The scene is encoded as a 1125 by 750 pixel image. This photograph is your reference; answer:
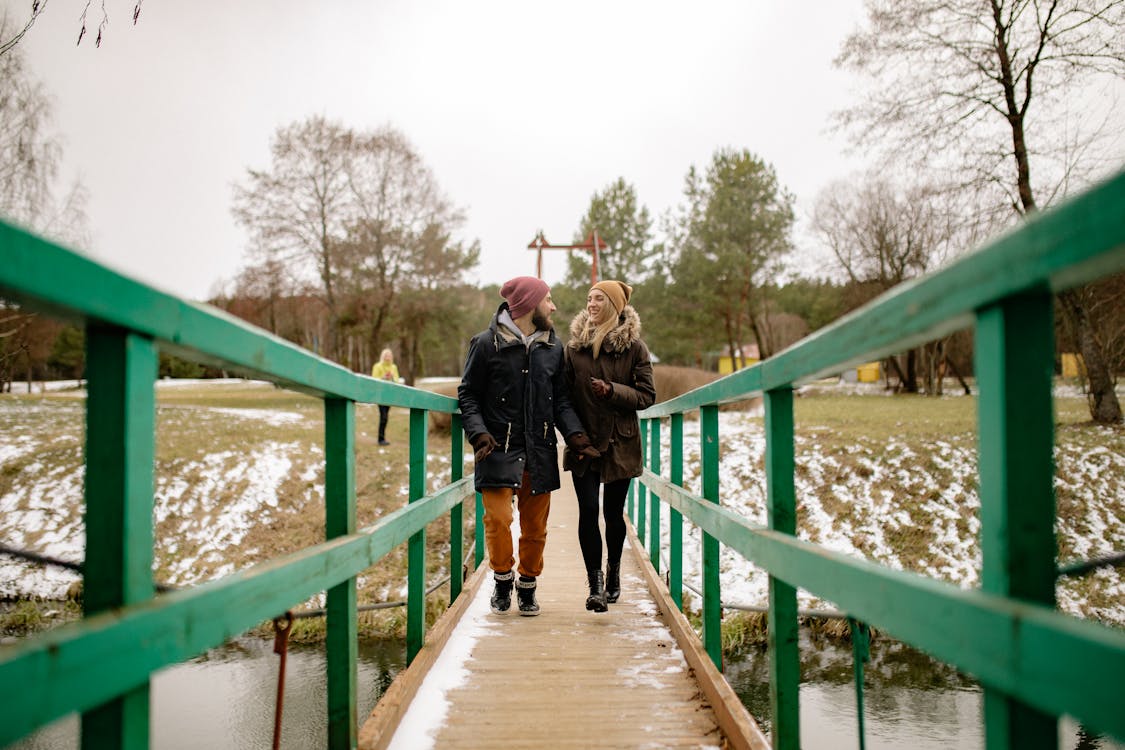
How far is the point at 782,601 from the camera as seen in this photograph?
2111mm

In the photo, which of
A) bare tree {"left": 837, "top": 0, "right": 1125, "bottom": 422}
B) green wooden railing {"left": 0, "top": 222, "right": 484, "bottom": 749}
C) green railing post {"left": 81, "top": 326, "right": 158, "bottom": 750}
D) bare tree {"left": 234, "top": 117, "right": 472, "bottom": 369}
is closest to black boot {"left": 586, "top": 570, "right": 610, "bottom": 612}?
green wooden railing {"left": 0, "top": 222, "right": 484, "bottom": 749}

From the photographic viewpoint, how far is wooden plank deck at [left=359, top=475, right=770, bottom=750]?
2516mm

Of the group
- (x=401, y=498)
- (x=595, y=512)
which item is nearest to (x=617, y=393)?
(x=595, y=512)

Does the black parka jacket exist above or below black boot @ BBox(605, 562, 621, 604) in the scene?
above

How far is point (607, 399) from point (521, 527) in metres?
0.81

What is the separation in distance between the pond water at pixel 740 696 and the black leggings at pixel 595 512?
10.0 ft

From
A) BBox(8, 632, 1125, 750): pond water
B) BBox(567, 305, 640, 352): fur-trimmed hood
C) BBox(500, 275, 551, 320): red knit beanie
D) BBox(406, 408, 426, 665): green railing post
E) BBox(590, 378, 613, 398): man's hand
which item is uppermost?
BBox(500, 275, 551, 320): red knit beanie

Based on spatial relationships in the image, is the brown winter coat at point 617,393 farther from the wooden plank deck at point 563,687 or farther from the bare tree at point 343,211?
the bare tree at point 343,211

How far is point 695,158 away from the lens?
38.6 metres

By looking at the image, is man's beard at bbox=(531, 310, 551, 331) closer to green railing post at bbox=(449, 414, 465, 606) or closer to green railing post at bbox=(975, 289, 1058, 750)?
green railing post at bbox=(449, 414, 465, 606)

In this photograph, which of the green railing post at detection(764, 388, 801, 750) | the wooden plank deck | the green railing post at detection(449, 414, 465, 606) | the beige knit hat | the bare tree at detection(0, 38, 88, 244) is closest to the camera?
the green railing post at detection(764, 388, 801, 750)

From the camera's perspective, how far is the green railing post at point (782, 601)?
208 centimetres

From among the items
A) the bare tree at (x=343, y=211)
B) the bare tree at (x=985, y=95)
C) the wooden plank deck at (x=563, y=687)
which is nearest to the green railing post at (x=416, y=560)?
the wooden plank deck at (x=563, y=687)

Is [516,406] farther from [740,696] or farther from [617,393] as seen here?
[740,696]
